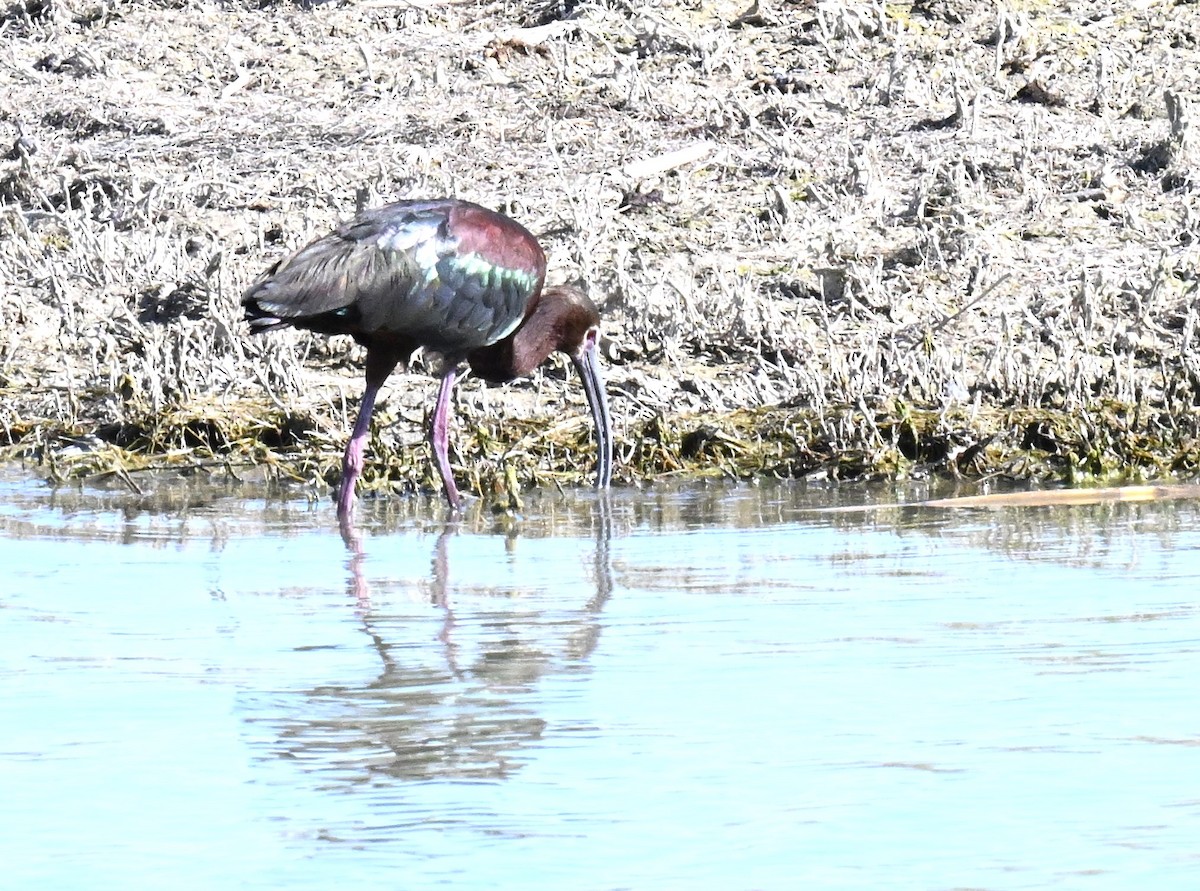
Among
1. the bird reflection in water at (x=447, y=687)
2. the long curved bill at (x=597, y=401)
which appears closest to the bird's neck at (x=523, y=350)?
the long curved bill at (x=597, y=401)

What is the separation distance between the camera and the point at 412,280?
320 inches

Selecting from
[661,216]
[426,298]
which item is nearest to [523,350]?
[426,298]

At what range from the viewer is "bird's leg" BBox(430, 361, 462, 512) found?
26.6 ft

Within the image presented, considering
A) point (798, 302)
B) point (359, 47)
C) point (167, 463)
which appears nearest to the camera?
point (167, 463)

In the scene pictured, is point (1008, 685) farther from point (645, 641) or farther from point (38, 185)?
point (38, 185)

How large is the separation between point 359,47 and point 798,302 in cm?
385

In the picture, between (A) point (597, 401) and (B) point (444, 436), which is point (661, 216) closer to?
(A) point (597, 401)

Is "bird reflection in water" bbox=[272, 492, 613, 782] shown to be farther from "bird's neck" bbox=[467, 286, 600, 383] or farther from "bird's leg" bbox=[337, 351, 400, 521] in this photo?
"bird's neck" bbox=[467, 286, 600, 383]

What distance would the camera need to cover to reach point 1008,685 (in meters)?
4.73

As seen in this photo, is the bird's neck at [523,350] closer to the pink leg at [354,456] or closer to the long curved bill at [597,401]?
the long curved bill at [597,401]

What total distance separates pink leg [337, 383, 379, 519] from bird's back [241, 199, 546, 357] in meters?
0.24

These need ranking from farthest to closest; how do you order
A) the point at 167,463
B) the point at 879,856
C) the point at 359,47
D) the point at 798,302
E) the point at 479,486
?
1. the point at 359,47
2. the point at 798,302
3. the point at 167,463
4. the point at 479,486
5. the point at 879,856

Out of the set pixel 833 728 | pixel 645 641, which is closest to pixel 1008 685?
pixel 833 728

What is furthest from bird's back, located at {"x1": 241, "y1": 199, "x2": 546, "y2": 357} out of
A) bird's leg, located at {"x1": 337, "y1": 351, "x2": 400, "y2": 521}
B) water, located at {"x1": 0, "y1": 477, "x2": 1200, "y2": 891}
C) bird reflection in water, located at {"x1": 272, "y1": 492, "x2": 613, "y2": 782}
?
bird reflection in water, located at {"x1": 272, "y1": 492, "x2": 613, "y2": 782}
